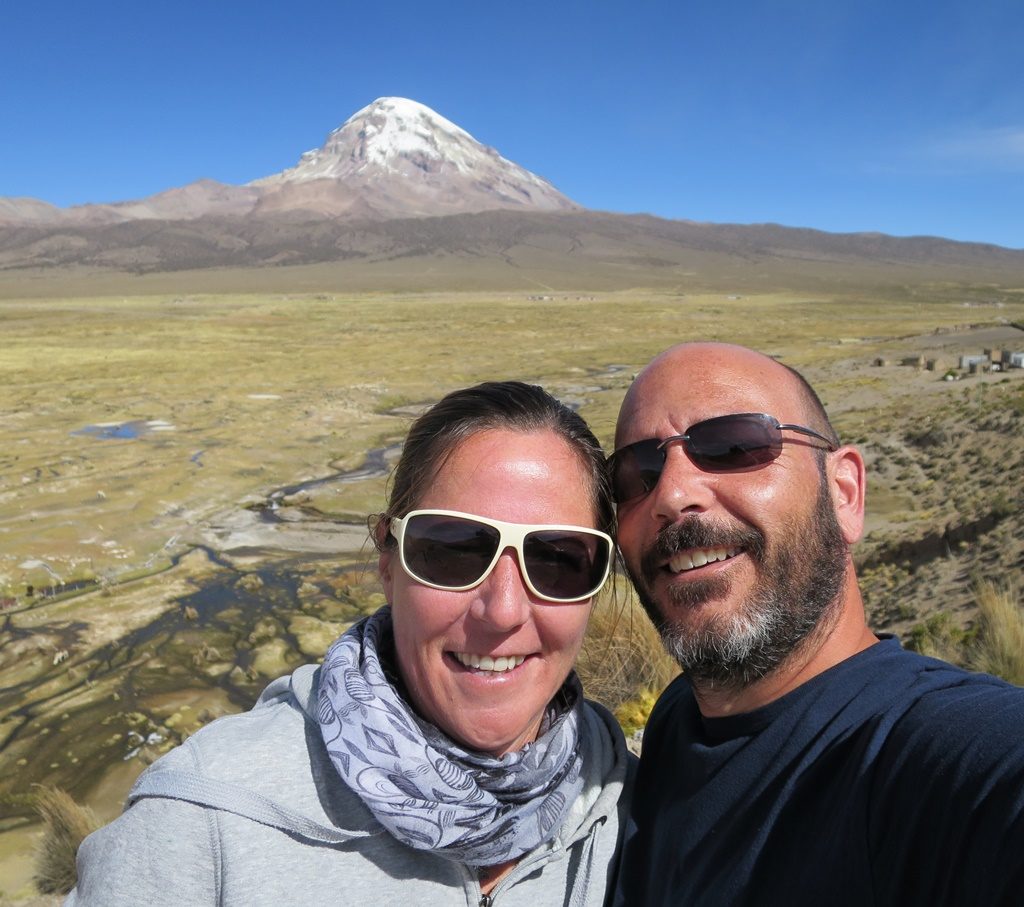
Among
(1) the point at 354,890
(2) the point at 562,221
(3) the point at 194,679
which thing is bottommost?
(3) the point at 194,679

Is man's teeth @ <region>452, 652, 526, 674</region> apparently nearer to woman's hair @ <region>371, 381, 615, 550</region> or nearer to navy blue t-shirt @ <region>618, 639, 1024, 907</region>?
woman's hair @ <region>371, 381, 615, 550</region>

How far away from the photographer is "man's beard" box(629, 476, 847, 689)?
5.59 ft

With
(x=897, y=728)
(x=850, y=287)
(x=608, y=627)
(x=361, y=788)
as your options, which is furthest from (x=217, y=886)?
(x=850, y=287)

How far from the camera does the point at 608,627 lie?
15.8ft

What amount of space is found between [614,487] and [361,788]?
100 cm

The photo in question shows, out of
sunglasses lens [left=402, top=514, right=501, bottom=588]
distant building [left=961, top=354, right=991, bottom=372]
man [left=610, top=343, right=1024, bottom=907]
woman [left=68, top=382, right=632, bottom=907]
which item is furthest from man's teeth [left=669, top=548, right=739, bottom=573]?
distant building [left=961, top=354, right=991, bottom=372]

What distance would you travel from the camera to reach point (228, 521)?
979 cm

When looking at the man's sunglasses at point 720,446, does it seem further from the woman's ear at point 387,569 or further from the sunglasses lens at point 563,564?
the woman's ear at point 387,569

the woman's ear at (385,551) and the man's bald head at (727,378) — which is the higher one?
the man's bald head at (727,378)

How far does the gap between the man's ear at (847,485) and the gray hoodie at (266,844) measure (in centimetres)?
108

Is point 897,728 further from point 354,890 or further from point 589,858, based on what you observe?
point 354,890

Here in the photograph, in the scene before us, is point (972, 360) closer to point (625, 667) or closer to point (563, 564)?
point (625, 667)

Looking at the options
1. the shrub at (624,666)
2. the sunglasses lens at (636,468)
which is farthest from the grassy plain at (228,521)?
the sunglasses lens at (636,468)

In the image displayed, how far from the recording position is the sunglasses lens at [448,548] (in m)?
1.64
